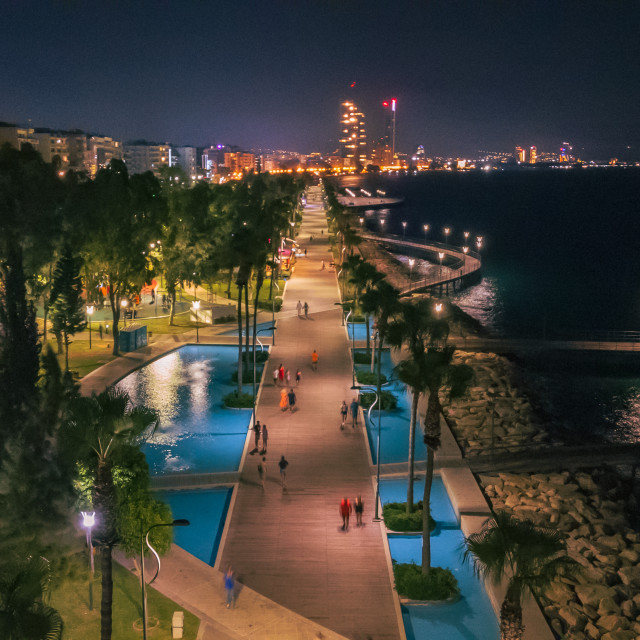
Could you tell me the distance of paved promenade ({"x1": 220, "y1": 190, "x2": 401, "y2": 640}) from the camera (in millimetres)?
18625

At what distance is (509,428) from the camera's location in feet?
117

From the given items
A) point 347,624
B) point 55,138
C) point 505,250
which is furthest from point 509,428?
point 55,138

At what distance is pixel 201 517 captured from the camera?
78.8ft

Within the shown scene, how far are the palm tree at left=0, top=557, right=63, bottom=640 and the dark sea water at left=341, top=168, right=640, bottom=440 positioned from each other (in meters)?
32.0

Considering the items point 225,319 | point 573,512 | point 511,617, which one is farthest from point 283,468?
point 225,319

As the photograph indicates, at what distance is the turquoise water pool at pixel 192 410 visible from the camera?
28.9 metres

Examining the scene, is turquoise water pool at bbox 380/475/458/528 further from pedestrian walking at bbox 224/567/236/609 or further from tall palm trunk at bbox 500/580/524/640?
tall palm trunk at bbox 500/580/524/640

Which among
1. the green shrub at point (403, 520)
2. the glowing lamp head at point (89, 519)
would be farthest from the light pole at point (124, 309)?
the glowing lamp head at point (89, 519)

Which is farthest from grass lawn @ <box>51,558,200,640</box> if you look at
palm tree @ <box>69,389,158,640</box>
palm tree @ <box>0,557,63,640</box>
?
palm tree @ <box>0,557,63,640</box>

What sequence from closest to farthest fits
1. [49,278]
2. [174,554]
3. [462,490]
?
[174,554] < [462,490] < [49,278]

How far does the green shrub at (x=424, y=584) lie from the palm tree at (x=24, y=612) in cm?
891

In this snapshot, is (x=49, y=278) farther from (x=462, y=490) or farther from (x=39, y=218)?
(x=462, y=490)

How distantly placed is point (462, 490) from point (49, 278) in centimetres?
2633

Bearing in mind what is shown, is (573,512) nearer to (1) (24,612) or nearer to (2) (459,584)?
(2) (459,584)
